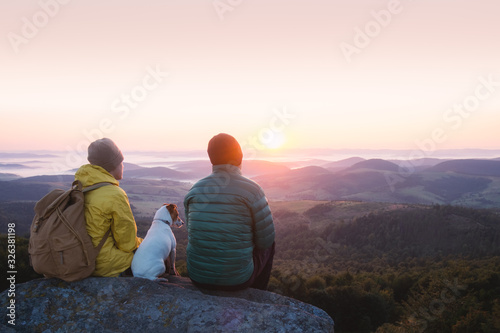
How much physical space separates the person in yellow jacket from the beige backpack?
140 mm

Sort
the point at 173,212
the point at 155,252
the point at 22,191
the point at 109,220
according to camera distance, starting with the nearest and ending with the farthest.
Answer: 1. the point at 109,220
2. the point at 155,252
3. the point at 173,212
4. the point at 22,191

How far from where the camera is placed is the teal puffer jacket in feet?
13.4

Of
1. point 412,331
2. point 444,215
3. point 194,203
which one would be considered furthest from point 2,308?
point 444,215

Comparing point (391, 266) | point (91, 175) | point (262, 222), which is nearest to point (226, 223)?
point (262, 222)

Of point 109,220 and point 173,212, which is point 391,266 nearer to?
point 173,212

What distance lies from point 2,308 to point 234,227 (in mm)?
2897

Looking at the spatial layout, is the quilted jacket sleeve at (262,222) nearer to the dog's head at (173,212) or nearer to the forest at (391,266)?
the dog's head at (173,212)

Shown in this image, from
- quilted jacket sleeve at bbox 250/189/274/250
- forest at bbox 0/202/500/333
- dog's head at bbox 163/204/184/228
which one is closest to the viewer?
quilted jacket sleeve at bbox 250/189/274/250

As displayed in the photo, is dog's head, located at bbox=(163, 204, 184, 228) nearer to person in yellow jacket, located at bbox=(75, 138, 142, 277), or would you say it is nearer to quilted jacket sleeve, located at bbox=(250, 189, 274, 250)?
person in yellow jacket, located at bbox=(75, 138, 142, 277)

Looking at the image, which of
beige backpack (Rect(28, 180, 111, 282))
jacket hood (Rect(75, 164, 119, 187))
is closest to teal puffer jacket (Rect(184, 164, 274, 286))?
jacket hood (Rect(75, 164, 119, 187))

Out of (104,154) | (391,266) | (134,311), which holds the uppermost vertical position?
(104,154)

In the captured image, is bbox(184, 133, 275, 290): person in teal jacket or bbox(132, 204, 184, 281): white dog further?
bbox(132, 204, 184, 281): white dog

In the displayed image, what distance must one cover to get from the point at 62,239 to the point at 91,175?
0.90 m

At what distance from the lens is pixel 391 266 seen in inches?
1303
